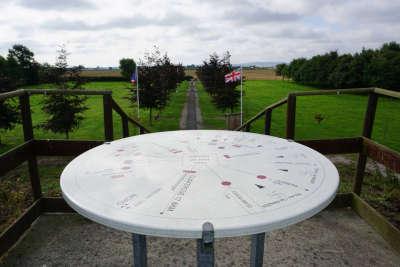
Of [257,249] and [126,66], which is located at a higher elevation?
[126,66]

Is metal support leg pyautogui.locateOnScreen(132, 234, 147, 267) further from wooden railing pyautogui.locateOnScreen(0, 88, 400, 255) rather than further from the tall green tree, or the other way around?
the tall green tree

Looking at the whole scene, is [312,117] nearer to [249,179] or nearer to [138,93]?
[138,93]

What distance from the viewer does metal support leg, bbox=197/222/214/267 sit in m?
1.31

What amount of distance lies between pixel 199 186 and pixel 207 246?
457 mm

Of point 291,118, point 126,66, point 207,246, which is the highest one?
point 126,66

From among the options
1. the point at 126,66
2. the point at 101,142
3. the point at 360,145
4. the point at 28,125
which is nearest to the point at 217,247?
the point at 101,142

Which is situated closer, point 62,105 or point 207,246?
point 207,246

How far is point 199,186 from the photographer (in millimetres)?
1758

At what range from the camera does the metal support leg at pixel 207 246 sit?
131 cm

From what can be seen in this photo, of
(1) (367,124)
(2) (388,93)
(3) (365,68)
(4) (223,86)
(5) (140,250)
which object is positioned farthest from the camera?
(3) (365,68)

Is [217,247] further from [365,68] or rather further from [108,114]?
[365,68]

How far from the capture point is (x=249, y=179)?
1854mm

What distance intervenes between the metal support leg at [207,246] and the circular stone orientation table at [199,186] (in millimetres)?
24

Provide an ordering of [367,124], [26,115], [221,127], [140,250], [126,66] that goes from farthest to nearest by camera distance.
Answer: [126,66]
[221,127]
[367,124]
[26,115]
[140,250]
